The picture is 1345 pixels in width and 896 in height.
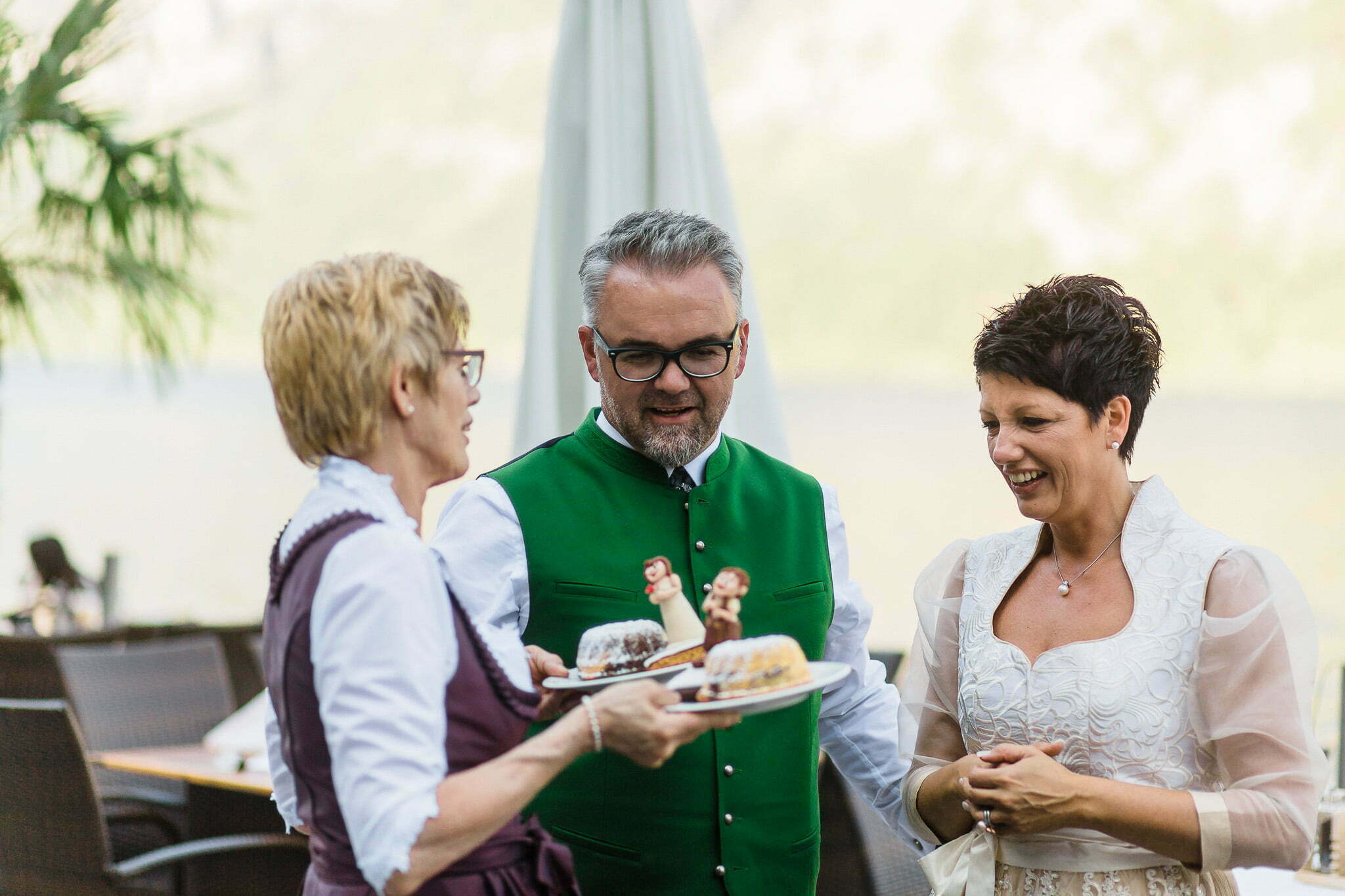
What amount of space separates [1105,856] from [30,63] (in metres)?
5.49

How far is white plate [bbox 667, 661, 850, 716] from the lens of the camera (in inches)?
53.0

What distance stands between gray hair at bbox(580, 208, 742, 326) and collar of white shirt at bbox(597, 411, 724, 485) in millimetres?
196

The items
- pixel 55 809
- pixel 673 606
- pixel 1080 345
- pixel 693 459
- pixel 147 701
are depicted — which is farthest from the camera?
pixel 147 701

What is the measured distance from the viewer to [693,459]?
6.86ft

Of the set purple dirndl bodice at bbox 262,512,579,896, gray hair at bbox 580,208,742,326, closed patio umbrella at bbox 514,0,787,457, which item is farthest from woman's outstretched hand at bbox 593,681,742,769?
closed patio umbrella at bbox 514,0,787,457

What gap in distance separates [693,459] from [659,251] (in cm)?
35

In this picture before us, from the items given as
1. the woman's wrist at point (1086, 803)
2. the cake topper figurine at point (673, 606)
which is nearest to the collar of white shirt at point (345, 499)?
the cake topper figurine at point (673, 606)

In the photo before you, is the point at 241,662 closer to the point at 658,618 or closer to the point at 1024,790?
the point at 658,618

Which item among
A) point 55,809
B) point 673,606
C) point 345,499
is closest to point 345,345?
point 345,499

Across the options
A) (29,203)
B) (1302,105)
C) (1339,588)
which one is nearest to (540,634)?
(29,203)

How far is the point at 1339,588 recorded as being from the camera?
66.8 ft

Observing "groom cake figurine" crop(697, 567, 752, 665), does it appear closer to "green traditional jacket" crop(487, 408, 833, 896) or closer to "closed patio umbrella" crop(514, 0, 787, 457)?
"green traditional jacket" crop(487, 408, 833, 896)

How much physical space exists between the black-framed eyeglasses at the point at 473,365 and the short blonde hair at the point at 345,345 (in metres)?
0.06

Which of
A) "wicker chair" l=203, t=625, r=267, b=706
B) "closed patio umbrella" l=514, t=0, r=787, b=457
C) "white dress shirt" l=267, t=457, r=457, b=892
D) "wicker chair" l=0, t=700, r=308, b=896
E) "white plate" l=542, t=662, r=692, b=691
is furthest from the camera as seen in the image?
"wicker chair" l=203, t=625, r=267, b=706
